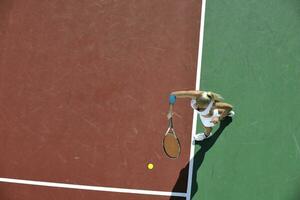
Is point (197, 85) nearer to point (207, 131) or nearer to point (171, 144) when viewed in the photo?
point (207, 131)

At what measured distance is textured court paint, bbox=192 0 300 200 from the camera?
21.0 feet

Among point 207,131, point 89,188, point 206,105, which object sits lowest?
point 89,188

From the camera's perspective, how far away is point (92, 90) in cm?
697

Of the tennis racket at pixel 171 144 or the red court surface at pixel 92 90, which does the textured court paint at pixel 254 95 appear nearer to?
the red court surface at pixel 92 90

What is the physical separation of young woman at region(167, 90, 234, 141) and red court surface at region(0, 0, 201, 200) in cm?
85

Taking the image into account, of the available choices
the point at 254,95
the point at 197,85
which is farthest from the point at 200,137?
the point at 254,95

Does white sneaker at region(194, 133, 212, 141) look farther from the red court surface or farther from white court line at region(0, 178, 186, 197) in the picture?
white court line at region(0, 178, 186, 197)

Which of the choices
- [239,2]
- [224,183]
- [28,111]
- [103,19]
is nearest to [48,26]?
[103,19]

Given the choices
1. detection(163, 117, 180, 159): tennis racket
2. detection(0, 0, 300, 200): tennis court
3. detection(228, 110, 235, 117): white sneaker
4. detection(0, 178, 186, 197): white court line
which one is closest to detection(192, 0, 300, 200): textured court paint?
detection(0, 0, 300, 200): tennis court

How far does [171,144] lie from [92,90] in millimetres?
2033

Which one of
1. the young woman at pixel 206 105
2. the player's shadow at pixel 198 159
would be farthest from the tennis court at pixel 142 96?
the young woman at pixel 206 105

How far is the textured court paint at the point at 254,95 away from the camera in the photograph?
6395 millimetres

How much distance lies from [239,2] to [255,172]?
131 inches

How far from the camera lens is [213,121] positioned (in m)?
5.69
